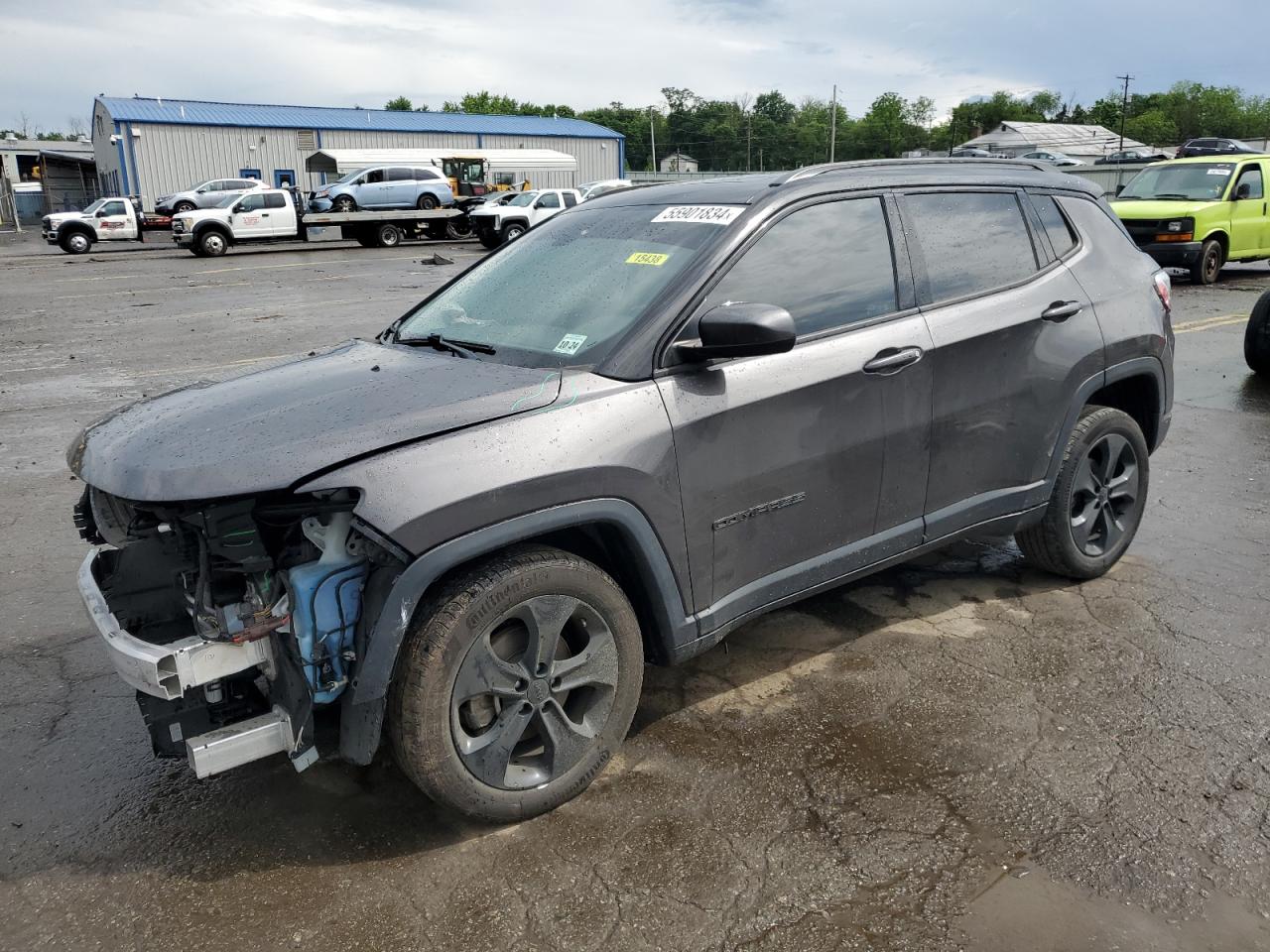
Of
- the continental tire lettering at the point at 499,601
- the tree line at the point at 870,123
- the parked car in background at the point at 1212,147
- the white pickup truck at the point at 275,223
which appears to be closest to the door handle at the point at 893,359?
the continental tire lettering at the point at 499,601

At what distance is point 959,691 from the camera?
359 cm

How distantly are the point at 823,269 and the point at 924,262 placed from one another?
20.6 inches

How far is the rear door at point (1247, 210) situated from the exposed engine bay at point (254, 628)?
57.1 feet

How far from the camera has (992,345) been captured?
378 centimetres

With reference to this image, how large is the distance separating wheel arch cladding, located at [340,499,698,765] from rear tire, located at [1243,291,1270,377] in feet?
26.8

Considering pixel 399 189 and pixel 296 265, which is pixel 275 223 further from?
pixel 296 265

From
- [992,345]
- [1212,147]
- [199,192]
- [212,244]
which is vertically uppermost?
[199,192]

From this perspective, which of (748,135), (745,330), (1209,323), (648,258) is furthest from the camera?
(748,135)

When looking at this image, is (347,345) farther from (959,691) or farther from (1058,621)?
(1058,621)

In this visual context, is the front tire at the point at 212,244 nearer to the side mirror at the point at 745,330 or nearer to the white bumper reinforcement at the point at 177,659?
the white bumper reinforcement at the point at 177,659

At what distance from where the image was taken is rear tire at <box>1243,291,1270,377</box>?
8.91 metres

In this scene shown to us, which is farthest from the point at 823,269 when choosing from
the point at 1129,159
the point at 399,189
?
the point at 1129,159

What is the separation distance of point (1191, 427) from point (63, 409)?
9.02 meters

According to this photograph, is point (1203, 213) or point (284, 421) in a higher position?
point (1203, 213)
